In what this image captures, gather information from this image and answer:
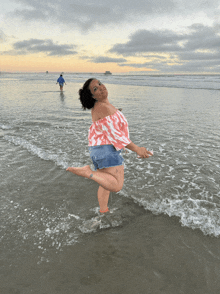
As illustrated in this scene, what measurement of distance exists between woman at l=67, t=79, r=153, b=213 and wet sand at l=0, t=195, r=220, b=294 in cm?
82

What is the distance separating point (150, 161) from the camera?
5.13 metres

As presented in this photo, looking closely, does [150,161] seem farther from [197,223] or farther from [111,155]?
[111,155]

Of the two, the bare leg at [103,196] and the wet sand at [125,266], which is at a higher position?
the bare leg at [103,196]

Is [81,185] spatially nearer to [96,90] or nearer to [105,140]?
[105,140]

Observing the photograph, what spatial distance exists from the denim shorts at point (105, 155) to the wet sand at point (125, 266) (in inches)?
42.3

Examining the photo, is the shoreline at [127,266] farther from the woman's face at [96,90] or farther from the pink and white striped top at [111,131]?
the woman's face at [96,90]

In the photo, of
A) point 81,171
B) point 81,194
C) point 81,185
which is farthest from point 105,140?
point 81,185

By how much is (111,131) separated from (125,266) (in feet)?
5.30

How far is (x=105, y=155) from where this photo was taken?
8.09 feet

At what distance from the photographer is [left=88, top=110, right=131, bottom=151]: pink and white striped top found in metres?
2.39

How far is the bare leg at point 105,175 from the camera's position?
2.35 metres

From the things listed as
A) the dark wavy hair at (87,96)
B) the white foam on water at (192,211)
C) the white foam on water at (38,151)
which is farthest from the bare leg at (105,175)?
the white foam on water at (38,151)

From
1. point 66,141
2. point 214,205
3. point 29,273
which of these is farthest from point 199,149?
point 29,273

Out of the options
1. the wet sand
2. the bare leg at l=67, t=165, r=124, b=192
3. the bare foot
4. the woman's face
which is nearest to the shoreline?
the wet sand
